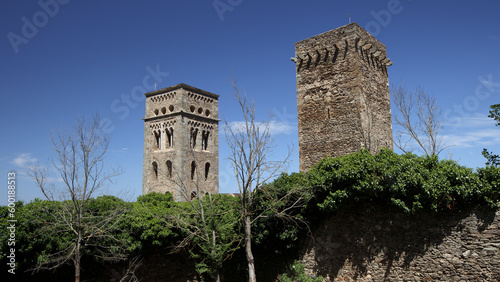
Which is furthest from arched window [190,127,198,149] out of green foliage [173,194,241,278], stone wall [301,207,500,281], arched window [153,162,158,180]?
stone wall [301,207,500,281]

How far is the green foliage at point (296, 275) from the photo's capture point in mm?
11881

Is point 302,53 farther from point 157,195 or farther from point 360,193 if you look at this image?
point 157,195

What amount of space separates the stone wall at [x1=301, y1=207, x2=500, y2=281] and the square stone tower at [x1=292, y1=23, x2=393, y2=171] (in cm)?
310

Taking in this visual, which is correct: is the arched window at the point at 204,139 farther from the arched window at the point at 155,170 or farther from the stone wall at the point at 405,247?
the stone wall at the point at 405,247

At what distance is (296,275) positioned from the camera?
487 inches

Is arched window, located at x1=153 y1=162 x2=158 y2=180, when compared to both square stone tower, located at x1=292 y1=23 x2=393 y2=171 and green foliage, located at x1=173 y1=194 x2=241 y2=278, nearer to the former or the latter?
green foliage, located at x1=173 y1=194 x2=241 y2=278

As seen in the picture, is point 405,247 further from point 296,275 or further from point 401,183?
point 296,275

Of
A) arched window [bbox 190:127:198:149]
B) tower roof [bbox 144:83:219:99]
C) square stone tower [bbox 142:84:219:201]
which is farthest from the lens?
arched window [bbox 190:127:198:149]

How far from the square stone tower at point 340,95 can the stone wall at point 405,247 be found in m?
3.10

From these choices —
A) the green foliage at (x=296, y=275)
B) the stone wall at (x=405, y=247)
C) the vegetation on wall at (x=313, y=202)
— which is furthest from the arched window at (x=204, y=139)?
the stone wall at (x=405, y=247)

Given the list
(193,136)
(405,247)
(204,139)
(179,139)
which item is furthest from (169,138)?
(405,247)

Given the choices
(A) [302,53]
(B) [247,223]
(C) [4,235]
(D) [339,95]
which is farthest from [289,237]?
(C) [4,235]

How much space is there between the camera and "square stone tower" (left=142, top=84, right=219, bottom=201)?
34344 millimetres

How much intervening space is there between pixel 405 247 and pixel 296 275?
3.88 metres
